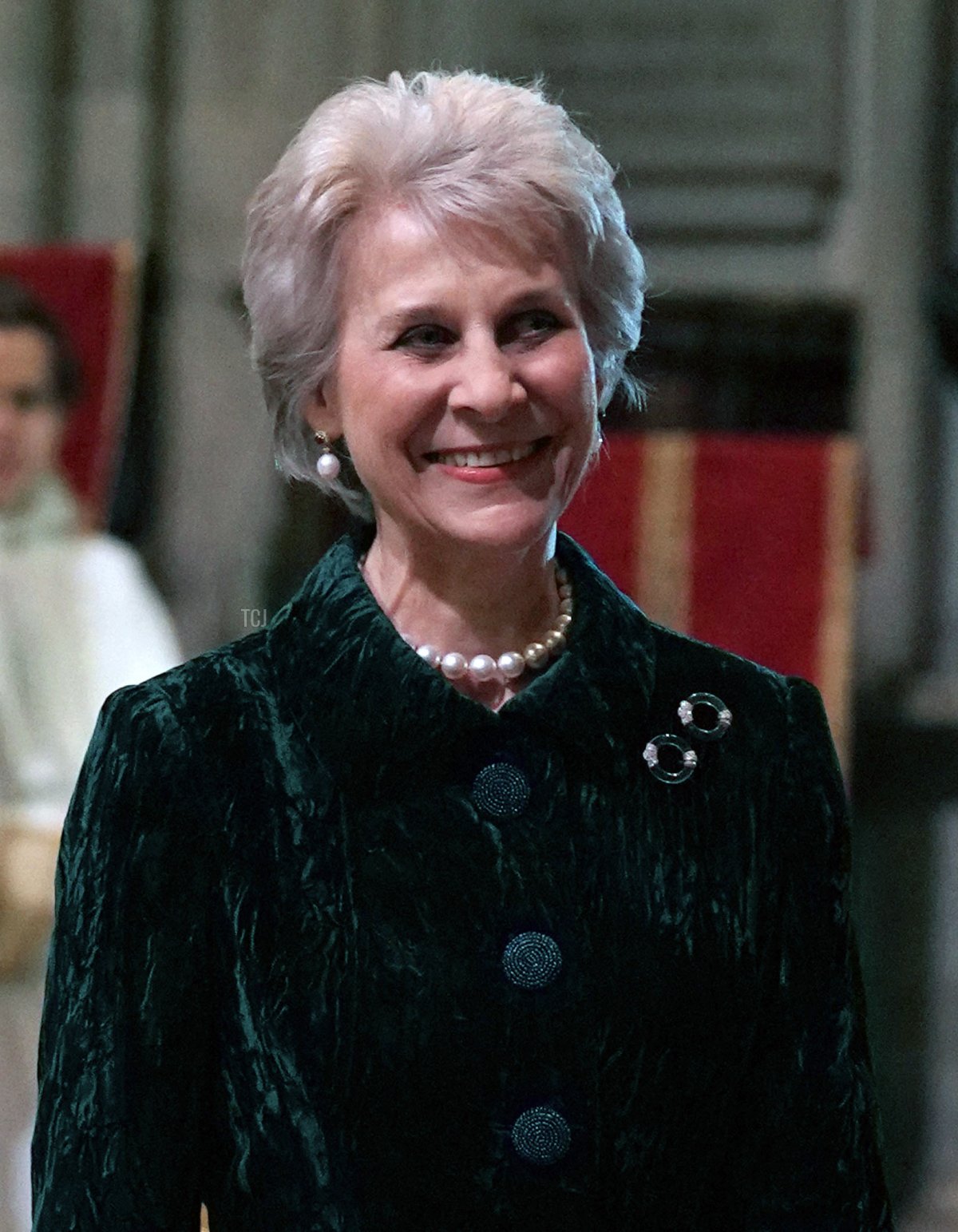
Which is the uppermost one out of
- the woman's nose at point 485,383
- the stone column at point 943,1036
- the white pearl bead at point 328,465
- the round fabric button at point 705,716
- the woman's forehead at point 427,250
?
the woman's forehead at point 427,250

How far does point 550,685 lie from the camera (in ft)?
4.15

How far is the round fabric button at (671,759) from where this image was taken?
128 centimetres

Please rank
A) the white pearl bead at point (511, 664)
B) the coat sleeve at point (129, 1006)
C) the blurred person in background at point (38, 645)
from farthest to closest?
the blurred person in background at point (38, 645) < the white pearl bead at point (511, 664) < the coat sleeve at point (129, 1006)

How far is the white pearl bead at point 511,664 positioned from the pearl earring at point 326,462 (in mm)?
185

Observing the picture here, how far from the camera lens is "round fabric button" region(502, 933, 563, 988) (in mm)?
1203

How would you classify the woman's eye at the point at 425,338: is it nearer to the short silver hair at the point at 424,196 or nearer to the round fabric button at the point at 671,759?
the short silver hair at the point at 424,196

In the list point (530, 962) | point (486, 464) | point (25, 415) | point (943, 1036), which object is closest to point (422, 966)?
point (530, 962)

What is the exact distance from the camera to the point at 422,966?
1.20 m

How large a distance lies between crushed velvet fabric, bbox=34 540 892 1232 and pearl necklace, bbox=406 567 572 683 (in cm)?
2

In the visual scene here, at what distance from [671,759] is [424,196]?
0.43m

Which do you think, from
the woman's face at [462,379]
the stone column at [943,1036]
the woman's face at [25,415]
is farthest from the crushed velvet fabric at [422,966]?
the stone column at [943,1036]

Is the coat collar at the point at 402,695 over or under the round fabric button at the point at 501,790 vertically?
over

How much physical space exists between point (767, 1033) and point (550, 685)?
0.94 ft

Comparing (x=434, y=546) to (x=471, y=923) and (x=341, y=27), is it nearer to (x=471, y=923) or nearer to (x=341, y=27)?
(x=471, y=923)
